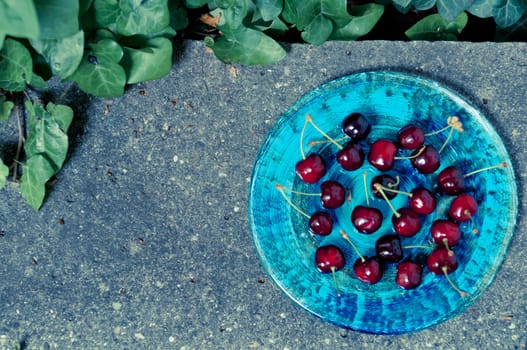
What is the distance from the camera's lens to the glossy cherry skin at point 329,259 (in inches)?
60.2

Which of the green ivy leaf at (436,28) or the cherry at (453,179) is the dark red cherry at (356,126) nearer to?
the cherry at (453,179)

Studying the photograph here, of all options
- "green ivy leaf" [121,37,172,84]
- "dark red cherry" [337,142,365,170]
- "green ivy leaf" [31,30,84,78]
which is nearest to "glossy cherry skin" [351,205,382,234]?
"dark red cherry" [337,142,365,170]

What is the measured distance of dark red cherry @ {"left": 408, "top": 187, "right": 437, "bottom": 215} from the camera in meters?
1.51

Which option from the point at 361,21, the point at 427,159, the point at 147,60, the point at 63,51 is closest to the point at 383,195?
the point at 427,159

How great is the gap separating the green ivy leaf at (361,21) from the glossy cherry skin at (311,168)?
0.35 m

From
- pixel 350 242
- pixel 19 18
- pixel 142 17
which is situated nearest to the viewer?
pixel 19 18

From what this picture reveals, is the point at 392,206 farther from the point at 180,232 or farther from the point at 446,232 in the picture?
the point at 180,232

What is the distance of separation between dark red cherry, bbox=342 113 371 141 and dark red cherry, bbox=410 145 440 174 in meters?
0.14

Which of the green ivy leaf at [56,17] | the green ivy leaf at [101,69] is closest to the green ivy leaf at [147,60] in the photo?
the green ivy leaf at [101,69]

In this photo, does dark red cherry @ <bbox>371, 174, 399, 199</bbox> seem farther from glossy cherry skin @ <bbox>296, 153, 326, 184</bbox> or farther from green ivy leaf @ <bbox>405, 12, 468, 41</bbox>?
green ivy leaf @ <bbox>405, 12, 468, 41</bbox>

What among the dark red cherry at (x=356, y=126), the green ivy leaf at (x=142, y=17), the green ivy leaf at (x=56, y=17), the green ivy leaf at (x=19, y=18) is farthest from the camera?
the dark red cherry at (x=356, y=126)

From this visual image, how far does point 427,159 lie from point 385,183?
121 millimetres

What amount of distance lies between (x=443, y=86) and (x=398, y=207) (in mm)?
338

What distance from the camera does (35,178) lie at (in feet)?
5.32
